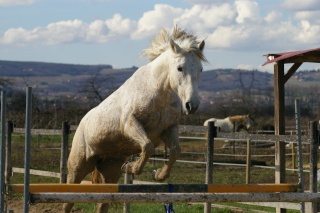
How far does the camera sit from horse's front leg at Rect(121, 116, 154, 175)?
7594 mm

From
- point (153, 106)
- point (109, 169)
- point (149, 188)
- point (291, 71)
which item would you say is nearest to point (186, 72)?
point (153, 106)

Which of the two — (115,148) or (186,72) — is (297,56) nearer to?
(115,148)

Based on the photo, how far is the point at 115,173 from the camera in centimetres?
922

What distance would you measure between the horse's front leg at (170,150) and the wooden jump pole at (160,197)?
157 centimetres

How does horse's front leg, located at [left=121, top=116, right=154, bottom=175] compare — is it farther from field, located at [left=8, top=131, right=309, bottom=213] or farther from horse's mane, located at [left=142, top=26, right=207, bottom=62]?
field, located at [left=8, top=131, right=309, bottom=213]

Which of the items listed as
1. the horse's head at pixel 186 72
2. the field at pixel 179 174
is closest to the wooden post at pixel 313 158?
the horse's head at pixel 186 72

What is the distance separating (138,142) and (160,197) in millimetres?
1767

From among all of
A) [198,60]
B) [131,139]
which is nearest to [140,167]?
[131,139]

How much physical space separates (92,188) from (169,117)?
1.84 m

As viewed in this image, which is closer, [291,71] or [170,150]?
[170,150]

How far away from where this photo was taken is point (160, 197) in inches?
238

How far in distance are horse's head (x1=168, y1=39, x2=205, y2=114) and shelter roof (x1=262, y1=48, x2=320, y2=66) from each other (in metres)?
3.24

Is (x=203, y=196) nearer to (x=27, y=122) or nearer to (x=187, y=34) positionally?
(x=27, y=122)

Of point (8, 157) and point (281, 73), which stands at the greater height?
point (281, 73)
